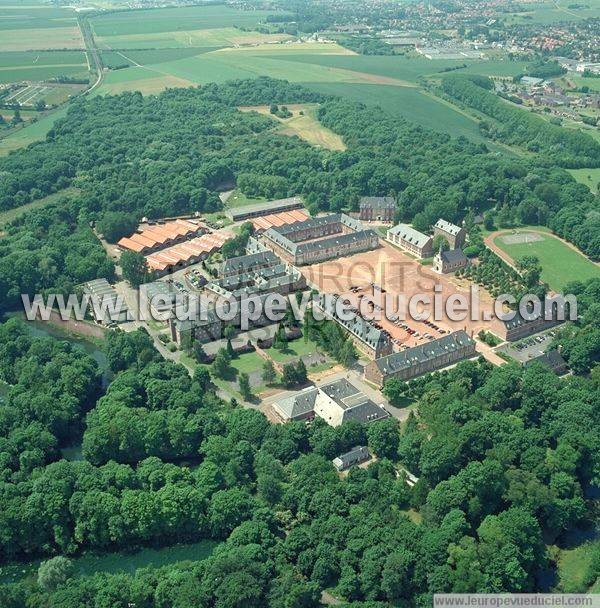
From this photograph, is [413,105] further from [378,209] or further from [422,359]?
[422,359]

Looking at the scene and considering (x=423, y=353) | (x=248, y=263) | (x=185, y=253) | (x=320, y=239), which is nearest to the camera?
Answer: (x=423, y=353)

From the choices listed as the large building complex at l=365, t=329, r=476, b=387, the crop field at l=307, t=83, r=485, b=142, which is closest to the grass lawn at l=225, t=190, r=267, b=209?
the crop field at l=307, t=83, r=485, b=142

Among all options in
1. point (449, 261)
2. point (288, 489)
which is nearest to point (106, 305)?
point (288, 489)

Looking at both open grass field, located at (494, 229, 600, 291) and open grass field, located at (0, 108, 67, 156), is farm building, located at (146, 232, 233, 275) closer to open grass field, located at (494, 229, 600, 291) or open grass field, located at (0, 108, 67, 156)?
open grass field, located at (494, 229, 600, 291)

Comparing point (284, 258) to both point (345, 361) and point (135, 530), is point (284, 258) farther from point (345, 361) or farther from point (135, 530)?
point (135, 530)

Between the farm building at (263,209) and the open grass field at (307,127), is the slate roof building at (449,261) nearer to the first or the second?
the farm building at (263,209)

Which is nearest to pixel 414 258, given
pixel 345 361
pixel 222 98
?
pixel 345 361

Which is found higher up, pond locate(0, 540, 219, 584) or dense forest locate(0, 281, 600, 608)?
dense forest locate(0, 281, 600, 608)
